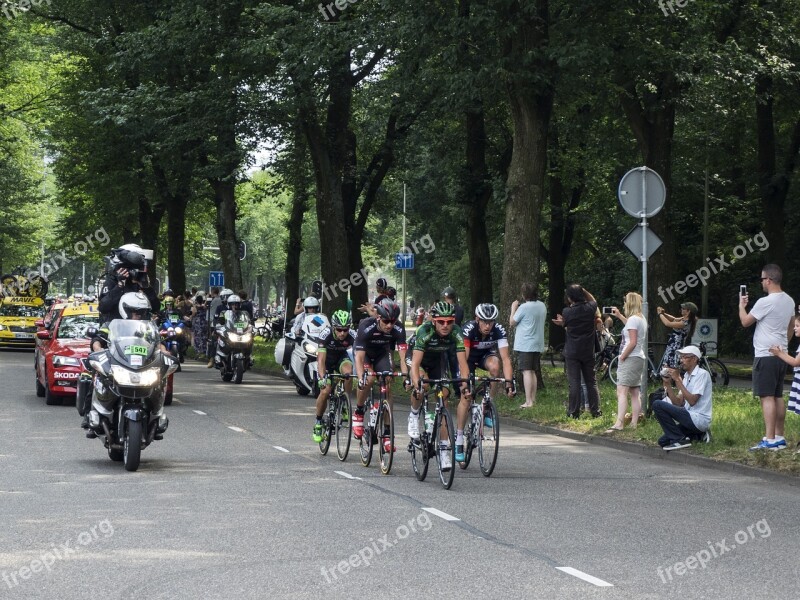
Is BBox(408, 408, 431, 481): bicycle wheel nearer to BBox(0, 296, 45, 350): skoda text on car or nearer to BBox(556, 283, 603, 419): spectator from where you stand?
BBox(556, 283, 603, 419): spectator

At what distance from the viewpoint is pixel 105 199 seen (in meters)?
46.2

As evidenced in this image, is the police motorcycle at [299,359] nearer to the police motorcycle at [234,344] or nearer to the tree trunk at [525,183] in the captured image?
the police motorcycle at [234,344]

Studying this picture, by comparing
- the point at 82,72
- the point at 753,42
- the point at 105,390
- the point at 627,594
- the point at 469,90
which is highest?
the point at 82,72

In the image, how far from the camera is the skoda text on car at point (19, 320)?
42656 mm

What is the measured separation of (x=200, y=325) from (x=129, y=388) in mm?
25654

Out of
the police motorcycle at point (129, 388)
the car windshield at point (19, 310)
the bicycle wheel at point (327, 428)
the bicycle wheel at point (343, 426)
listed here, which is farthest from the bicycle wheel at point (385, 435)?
the car windshield at point (19, 310)

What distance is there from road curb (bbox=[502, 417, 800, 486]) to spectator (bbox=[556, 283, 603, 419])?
724 millimetres

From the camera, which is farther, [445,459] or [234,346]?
[234,346]

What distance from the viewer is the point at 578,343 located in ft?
61.5

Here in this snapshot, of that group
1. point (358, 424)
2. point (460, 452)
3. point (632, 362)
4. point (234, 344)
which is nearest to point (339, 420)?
point (358, 424)

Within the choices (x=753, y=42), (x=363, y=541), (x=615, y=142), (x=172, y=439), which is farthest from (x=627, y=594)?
(x=615, y=142)

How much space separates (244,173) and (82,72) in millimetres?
14713

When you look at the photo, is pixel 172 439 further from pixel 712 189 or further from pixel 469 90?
pixel 712 189

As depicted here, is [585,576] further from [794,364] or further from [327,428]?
[327,428]
